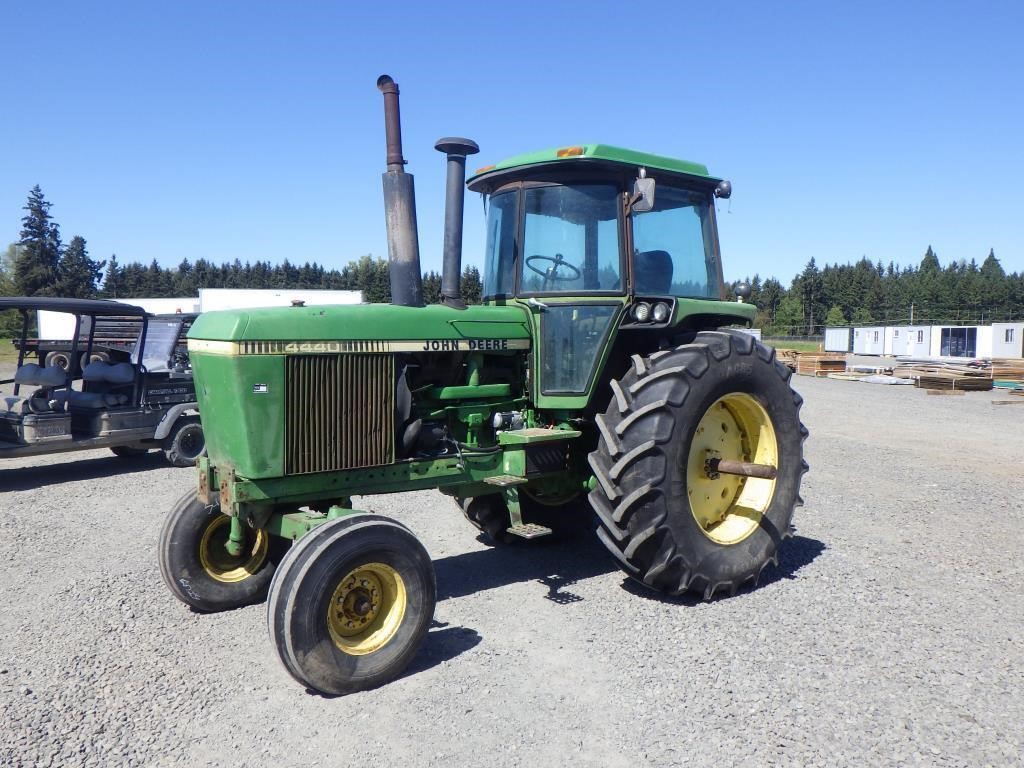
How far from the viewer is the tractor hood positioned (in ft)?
12.8

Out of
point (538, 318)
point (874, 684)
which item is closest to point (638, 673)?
point (874, 684)

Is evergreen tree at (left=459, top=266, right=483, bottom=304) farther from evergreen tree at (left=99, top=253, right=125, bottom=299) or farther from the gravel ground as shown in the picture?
evergreen tree at (left=99, top=253, right=125, bottom=299)

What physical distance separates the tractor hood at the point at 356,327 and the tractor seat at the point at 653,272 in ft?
2.66

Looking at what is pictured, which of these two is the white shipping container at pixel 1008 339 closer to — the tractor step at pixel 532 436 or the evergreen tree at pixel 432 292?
the evergreen tree at pixel 432 292

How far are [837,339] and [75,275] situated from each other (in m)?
53.8

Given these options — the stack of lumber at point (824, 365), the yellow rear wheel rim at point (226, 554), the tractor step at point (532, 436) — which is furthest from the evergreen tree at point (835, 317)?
the yellow rear wheel rim at point (226, 554)

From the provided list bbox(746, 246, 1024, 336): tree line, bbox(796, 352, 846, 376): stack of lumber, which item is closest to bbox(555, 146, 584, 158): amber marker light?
bbox(796, 352, 846, 376): stack of lumber

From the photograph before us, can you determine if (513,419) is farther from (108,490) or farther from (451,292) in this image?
(108,490)

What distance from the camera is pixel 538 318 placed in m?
4.99

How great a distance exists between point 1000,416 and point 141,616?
15.7 m

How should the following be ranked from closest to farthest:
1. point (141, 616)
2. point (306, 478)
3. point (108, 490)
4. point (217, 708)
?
point (217, 708) < point (306, 478) < point (141, 616) < point (108, 490)

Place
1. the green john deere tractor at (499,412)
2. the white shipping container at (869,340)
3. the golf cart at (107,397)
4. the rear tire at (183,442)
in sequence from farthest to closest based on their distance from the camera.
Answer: the white shipping container at (869,340), the rear tire at (183,442), the golf cart at (107,397), the green john deere tractor at (499,412)

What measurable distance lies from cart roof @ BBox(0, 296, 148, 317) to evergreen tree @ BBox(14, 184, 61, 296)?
168 feet

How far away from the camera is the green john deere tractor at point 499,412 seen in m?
3.84
